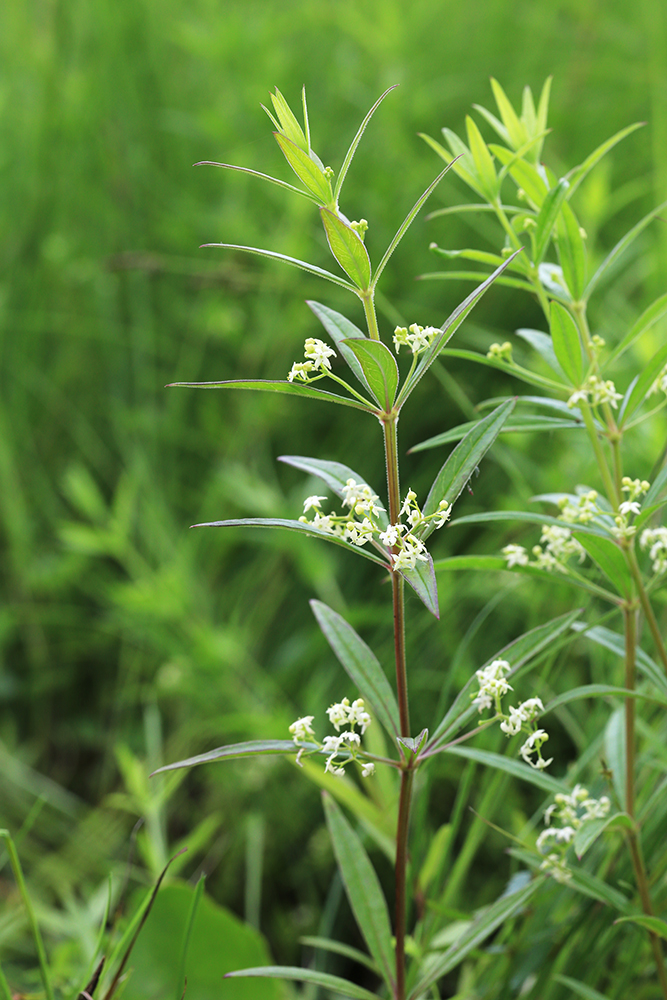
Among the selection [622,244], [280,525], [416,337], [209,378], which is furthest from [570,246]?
[209,378]

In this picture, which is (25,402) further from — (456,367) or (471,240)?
(471,240)

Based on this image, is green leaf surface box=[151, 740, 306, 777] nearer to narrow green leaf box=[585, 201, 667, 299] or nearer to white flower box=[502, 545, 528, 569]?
white flower box=[502, 545, 528, 569]

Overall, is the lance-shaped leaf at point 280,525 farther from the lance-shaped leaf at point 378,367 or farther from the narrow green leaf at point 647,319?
the narrow green leaf at point 647,319

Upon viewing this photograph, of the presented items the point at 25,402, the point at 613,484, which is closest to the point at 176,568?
the point at 25,402

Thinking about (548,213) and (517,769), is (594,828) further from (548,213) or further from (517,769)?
(548,213)

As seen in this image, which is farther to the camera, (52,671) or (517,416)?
(52,671)

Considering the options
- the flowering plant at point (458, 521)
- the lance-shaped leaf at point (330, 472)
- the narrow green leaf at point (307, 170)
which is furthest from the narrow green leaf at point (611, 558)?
the narrow green leaf at point (307, 170)

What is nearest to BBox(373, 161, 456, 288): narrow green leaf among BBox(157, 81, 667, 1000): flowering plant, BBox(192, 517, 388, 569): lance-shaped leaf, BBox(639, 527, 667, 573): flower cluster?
BBox(157, 81, 667, 1000): flowering plant
